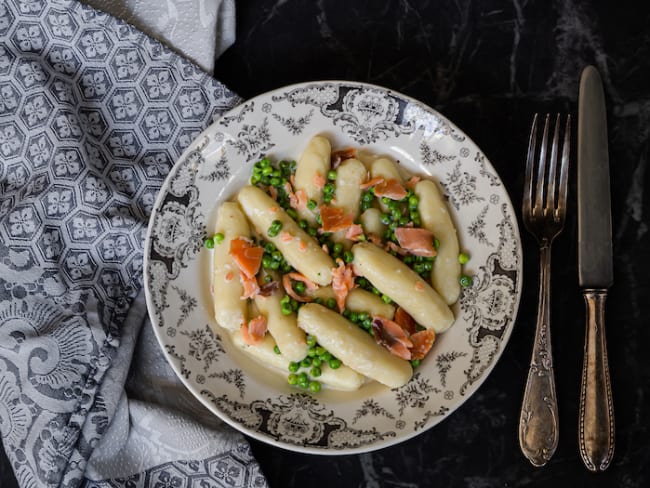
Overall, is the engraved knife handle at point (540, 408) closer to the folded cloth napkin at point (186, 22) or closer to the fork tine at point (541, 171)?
the fork tine at point (541, 171)

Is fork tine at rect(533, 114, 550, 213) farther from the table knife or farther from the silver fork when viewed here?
the table knife

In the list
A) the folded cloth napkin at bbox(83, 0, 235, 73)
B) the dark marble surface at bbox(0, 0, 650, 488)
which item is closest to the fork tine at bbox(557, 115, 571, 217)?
the dark marble surface at bbox(0, 0, 650, 488)

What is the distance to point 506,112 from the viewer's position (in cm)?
272

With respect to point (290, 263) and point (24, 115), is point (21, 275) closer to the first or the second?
point (24, 115)

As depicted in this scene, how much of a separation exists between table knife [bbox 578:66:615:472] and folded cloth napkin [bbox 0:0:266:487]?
3.78ft

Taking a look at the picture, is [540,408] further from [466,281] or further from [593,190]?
[593,190]

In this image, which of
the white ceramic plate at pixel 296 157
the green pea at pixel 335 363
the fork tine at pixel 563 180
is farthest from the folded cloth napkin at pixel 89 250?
the fork tine at pixel 563 180

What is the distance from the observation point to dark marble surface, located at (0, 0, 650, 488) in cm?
255

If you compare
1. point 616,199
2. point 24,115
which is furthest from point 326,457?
point 24,115

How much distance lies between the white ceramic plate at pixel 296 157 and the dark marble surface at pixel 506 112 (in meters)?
0.27

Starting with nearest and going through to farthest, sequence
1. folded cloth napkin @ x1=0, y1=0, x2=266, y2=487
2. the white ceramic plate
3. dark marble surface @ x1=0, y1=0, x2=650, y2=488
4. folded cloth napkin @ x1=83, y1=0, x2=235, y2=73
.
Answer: the white ceramic plate, folded cloth napkin @ x1=0, y1=0, x2=266, y2=487, dark marble surface @ x1=0, y1=0, x2=650, y2=488, folded cloth napkin @ x1=83, y1=0, x2=235, y2=73

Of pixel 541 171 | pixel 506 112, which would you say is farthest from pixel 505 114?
pixel 541 171

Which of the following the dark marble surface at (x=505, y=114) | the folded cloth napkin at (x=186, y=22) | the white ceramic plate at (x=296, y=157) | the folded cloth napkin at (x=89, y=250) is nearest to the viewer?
the white ceramic plate at (x=296, y=157)

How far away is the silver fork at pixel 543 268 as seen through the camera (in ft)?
7.87
